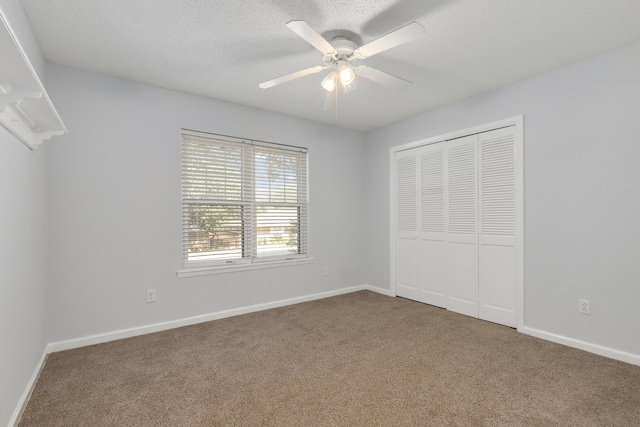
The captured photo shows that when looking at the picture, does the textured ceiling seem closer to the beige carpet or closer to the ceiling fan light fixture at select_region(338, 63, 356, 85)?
the ceiling fan light fixture at select_region(338, 63, 356, 85)

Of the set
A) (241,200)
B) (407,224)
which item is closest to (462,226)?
(407,224)

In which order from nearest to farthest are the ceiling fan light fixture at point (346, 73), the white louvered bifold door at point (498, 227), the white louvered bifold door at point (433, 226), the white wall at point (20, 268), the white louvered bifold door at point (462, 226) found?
the white wall at point (20, 268)
the ceiling fan light fixture at point (346, 73)
the white louvered bifold door at point (498, 227)
the white louvered bifold door at point (462, 226)
the white louvered bifold door at point (433, 226)

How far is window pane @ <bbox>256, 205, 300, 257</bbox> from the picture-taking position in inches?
156

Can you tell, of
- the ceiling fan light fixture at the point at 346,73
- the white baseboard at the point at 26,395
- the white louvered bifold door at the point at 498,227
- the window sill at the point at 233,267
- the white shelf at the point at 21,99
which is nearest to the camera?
the white shelf at the point at 21,99

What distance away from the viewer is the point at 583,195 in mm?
2701

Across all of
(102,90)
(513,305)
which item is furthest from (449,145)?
(102,90)

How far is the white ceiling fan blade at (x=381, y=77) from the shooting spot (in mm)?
2299

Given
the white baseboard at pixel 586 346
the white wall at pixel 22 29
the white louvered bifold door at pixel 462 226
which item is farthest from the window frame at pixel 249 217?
the white baseboard at pixel 586 346

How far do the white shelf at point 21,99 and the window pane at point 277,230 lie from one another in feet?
7.32

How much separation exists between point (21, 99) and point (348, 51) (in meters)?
1.86

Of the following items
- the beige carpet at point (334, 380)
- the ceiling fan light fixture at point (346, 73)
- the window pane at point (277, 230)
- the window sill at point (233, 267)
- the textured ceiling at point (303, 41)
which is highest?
the textured ceiling at point (303, 41)

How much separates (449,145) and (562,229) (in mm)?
1497

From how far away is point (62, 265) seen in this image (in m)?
2.73

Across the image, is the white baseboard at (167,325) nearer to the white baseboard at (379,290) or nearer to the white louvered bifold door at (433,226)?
the white baseboard at (379,290)
